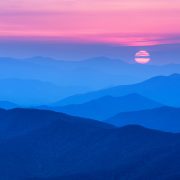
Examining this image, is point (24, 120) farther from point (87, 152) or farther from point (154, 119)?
point (154, 119)

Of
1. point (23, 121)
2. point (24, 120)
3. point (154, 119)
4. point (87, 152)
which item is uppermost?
point (154, 119)

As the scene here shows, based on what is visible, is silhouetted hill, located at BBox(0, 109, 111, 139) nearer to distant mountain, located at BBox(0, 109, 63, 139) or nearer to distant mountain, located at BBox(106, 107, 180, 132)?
distant mountain, located at BBox(0, 109, 63, 139)

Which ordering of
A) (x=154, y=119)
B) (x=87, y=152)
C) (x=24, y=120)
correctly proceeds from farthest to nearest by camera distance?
1. (x=154, y=119)
2. (x=24, y=120)
3. (x=87, y=152)

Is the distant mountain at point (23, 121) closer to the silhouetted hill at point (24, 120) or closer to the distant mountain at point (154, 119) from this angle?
the silhouetted hill at point (24, 120)

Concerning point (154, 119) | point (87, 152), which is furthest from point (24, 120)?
point (154, 119)

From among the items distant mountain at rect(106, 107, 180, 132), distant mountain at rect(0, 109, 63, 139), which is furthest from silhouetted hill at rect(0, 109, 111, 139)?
distant mountain at rect(106, 107, 180, 132)

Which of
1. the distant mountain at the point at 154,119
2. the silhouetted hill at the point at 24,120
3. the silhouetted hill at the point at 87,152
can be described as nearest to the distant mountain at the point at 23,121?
the silhouetted hill at the point at 24,120
